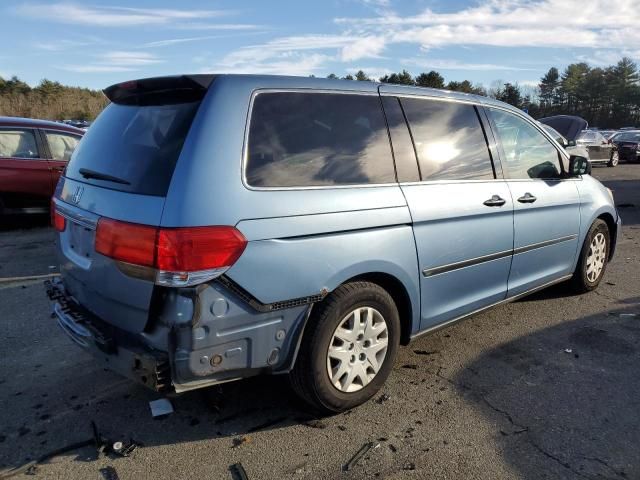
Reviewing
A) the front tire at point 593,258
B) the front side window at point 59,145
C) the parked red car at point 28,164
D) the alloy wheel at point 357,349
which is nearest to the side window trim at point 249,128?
the alloy wheel at point 357,349

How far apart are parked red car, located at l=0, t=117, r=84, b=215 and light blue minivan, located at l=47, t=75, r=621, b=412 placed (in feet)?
18.1

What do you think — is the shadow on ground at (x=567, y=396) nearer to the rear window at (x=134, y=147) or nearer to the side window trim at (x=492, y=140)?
the side window trim at (x=492, y=140)

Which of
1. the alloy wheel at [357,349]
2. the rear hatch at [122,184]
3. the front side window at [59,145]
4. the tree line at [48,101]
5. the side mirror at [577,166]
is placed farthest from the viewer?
the tree line at [48,101]

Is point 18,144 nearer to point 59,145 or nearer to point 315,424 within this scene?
point 59,145

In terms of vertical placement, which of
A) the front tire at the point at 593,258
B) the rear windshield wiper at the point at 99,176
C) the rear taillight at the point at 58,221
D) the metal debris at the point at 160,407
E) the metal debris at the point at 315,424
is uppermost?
the rear windshield wiper at the point at 99,176


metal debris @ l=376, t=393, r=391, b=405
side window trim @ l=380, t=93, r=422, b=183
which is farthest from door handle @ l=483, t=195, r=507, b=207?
metal debris @ l=376, t=393, r=391, b=405

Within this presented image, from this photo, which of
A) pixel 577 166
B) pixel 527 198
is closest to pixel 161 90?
pixel 527 198

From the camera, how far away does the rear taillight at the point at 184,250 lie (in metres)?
2.30

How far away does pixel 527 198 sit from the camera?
404 cm

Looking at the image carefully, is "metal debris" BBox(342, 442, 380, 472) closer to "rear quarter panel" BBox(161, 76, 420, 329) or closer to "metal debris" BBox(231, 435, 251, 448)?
"metal debris" BBox(231, 435, 251, 448)

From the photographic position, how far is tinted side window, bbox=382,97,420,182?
321cm

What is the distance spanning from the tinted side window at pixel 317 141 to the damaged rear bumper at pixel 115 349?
98cm

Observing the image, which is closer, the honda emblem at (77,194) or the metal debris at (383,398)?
the honda emblem at (77,194)

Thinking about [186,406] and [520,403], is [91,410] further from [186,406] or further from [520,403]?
[520,403]
